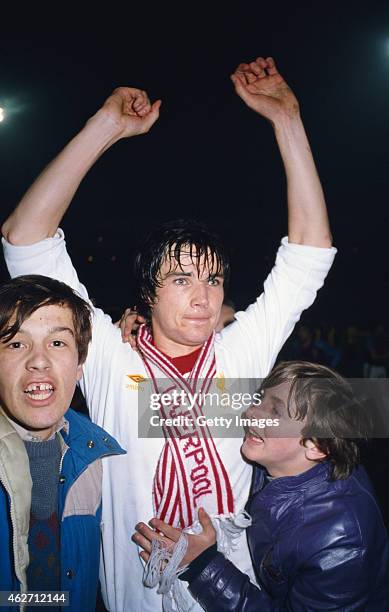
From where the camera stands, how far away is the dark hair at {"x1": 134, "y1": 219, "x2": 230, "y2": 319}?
5.37 feet

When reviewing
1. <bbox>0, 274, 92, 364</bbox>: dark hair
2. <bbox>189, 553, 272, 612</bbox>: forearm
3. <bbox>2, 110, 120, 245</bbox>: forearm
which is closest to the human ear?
<bbox>189, 553, 272, 612</bbox>: forearm

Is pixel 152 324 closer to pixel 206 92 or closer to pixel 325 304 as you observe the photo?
pixel 206 92

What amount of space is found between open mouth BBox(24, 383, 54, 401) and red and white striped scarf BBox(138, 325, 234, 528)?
0.42 meters

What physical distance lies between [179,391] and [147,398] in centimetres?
13

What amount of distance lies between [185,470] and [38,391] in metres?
0.62

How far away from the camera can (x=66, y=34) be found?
466cm

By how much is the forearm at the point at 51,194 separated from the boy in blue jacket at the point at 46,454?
7.7 inches

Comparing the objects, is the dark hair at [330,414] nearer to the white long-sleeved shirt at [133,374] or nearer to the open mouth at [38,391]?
the white long-sleeved shirt at [133,374]

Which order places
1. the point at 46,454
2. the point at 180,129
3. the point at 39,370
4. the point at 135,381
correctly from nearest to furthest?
the point at 39,370
the point at 46,454
the point at 135,381
the point at 180,129

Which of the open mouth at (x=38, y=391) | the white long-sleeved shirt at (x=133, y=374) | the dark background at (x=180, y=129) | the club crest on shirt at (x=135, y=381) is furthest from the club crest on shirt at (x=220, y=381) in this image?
the dark background at (x=180, y=129)

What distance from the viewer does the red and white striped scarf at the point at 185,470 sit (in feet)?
4.82

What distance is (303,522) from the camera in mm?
1390

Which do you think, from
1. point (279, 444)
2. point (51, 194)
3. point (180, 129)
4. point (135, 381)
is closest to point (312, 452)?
point (279, 444)

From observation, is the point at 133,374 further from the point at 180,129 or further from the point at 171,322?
the point at 180,129
